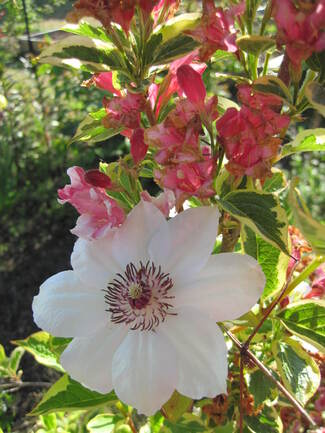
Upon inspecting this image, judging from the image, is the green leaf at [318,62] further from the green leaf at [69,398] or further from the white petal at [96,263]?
the green leaf at [69,398]

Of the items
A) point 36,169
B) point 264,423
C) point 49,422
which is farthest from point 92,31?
point 36,169

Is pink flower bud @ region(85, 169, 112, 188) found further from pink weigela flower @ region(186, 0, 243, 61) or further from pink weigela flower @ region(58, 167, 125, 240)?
pink weigela flower @ region(186, 0, 243, 61)

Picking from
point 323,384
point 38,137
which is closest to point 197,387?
point 323,384

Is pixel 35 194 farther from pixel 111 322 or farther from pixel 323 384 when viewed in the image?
pixel 111 322

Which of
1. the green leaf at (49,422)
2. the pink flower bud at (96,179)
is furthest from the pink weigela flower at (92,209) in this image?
the green leaf at (49,422)

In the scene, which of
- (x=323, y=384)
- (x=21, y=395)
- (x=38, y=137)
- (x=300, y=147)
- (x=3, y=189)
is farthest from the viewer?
(x=38, y=137)

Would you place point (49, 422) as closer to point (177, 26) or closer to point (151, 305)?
point (151, 305)

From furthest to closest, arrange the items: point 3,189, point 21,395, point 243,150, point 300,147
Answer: point 3,189
point 21,395
point 300,147
point 243,150
